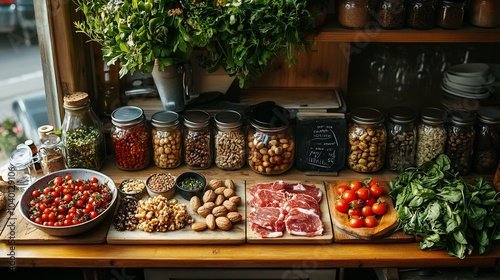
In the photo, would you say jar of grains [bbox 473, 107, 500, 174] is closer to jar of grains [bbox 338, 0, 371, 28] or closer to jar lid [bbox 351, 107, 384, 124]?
jar lid [bbox 351, 107, 384, 124]

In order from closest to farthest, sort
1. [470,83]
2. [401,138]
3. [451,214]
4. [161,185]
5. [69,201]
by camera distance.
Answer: [451,214] < [69,201] < [161,185] < [401,138] < [470,83]

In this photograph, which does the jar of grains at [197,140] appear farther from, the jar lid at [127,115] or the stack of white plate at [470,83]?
the stack of white plate at [470,83]

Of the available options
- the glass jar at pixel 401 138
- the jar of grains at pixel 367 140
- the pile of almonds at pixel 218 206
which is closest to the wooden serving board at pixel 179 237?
the pile of almonds at pixel 218 206

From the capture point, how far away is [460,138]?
89.0 inches

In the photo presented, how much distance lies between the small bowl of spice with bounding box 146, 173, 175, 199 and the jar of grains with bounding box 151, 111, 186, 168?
0.39 ft

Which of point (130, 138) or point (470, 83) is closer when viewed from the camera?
point (130, 138)

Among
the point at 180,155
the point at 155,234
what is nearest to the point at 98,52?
the point at 180,155

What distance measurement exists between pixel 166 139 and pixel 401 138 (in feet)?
3.08

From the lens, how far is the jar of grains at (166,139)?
2.27 m

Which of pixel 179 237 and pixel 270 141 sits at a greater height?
pixel 270 141

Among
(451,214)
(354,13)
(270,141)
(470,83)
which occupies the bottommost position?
(451,214)

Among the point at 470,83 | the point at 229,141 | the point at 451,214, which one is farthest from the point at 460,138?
the point at 229,141

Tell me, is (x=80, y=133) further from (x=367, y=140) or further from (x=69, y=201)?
(x=367, y=140)

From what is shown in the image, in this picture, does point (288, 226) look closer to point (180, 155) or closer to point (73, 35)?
point (180, 155)
